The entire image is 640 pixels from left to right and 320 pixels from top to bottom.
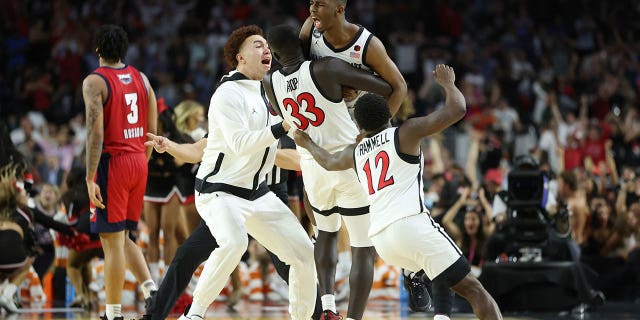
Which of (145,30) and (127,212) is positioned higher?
(145,30)

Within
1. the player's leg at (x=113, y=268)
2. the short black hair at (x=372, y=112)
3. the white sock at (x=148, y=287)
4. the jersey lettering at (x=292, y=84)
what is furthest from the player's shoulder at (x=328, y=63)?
the white sock at (x=148, y=287)

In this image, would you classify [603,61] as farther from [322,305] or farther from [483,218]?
[322,305]

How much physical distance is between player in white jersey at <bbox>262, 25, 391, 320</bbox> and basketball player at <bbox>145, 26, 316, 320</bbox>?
0.22m

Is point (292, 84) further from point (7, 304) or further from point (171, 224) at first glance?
point (7, 304)

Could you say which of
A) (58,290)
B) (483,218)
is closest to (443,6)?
(483,218)

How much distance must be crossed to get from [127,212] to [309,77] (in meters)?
1.98

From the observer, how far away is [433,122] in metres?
7.29

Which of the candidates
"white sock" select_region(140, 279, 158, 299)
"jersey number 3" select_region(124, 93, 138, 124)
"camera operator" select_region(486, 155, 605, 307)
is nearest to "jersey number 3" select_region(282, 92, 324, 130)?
"jersey number 3" select_region(124, 93, 138, 124)

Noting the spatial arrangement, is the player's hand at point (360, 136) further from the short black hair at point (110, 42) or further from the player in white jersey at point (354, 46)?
the short black hair at point (110, 42)

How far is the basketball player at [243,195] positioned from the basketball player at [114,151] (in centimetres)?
84

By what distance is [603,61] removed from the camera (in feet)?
68.9

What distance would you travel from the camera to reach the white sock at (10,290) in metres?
11.6

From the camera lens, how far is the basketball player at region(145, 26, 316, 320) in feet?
25.3

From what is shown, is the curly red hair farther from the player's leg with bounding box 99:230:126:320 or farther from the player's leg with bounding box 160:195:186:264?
the player's leg with bounding box 160:195:186:264
